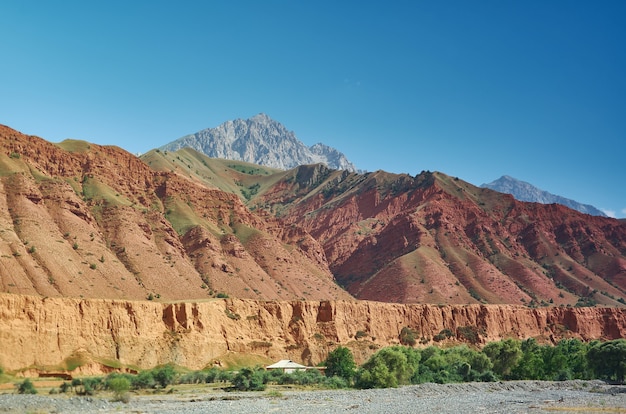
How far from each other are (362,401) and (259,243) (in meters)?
85.0

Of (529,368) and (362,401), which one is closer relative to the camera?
(362,401)

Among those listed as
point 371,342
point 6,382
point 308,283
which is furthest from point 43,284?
point 308,283

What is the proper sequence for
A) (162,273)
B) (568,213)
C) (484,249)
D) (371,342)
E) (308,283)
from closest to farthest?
(371,342) < (162,273) < (308,283) < (484,249) < (568,213)

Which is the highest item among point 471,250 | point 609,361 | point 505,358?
point 471,250

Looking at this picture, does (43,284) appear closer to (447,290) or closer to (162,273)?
(162,273)

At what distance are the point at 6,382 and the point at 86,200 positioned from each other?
61.0 metres

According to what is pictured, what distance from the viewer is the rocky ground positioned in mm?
44656

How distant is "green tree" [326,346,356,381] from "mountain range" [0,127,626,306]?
99.2 ft

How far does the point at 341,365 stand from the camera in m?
70.8

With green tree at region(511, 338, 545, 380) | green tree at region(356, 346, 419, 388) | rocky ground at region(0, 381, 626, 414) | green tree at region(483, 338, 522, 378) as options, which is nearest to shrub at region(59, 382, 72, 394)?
rocky ground at region(0, 381, 626, 414)

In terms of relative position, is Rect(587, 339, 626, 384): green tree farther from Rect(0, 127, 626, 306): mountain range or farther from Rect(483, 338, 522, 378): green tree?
Rect(0, 127, 626, 306): mountain range

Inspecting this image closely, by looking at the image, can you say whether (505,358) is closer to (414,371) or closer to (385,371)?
(414,371)

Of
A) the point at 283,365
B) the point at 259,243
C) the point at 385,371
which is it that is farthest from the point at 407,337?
the point at 259,243

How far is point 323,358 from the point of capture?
8444cm
